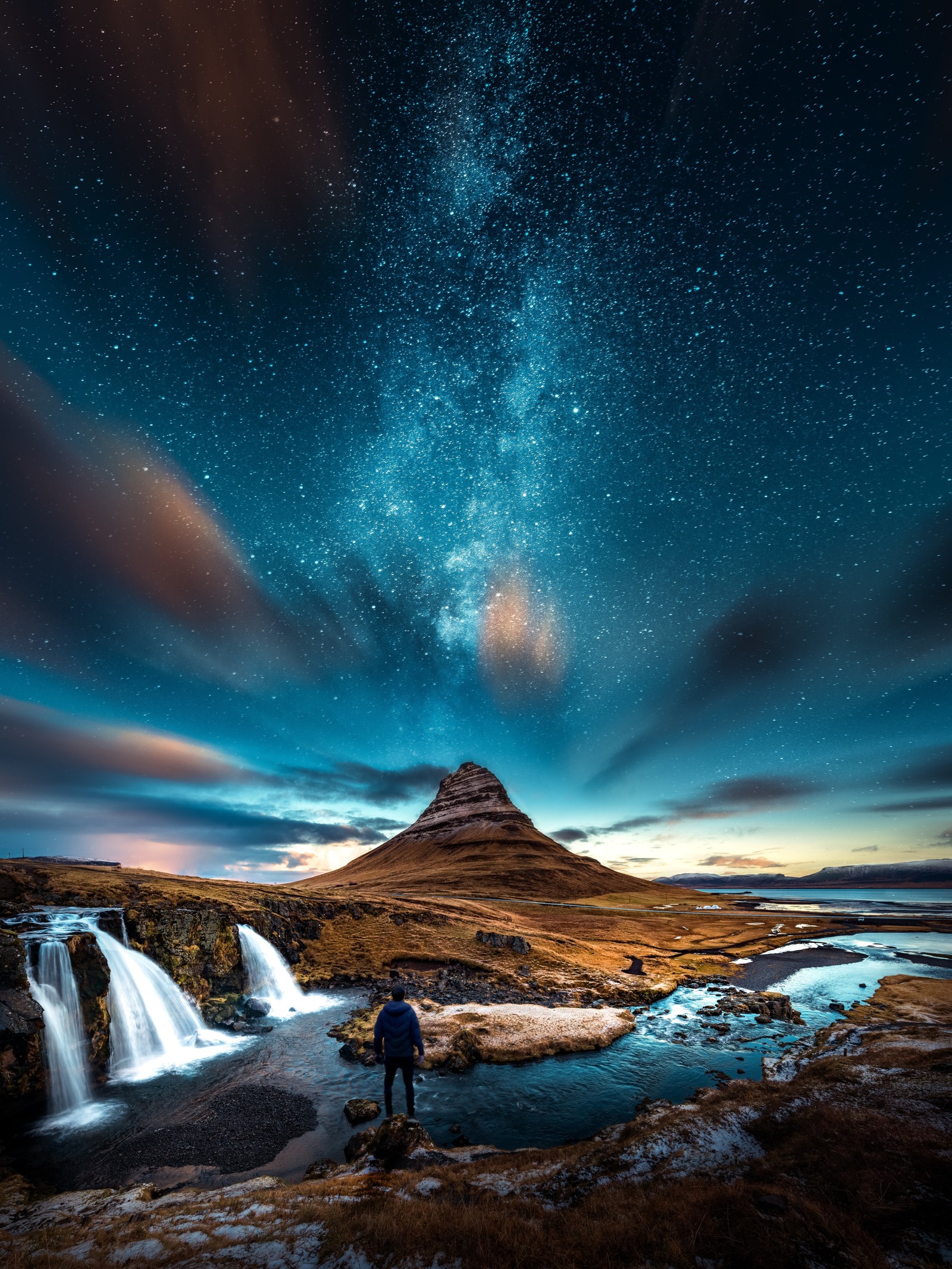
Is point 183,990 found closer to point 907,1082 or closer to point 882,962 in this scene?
point 907,1082

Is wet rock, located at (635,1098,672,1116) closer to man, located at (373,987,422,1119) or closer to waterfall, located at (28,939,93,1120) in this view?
man, located at (373,987,422,1119)

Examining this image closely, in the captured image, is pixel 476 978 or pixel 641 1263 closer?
pixel 641 1263

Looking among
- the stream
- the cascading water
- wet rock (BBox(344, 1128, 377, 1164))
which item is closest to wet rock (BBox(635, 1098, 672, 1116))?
the stream

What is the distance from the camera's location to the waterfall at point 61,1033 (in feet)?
74.8

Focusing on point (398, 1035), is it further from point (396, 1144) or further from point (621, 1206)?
point (621, 1206)

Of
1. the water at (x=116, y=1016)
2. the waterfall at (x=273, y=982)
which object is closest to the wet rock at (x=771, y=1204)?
the water at (x=116, y=1016)

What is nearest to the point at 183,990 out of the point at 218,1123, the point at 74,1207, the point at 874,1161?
the point at 218,1123

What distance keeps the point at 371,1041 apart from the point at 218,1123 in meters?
11.0

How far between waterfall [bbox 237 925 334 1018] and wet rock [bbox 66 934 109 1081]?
1329cm

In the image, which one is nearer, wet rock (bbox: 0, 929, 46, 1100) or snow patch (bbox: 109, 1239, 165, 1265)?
snow patch (bbox: 109, 1239, 165, 1265)

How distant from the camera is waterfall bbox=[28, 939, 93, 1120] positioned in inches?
898

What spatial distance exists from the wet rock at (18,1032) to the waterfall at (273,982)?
18.1 m

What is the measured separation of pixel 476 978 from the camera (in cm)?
4606

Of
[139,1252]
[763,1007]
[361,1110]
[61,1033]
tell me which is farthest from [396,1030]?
[763,1007]
